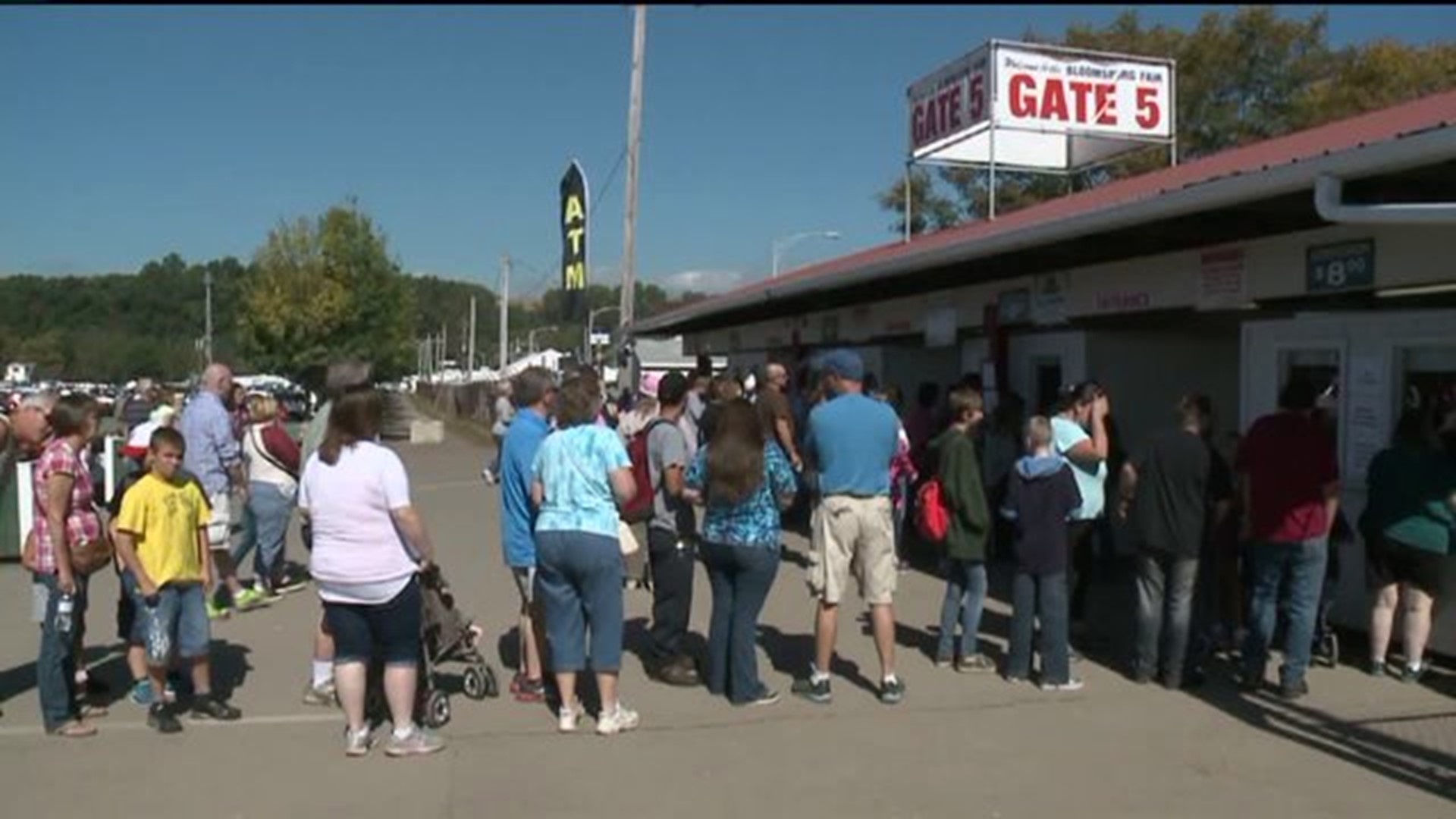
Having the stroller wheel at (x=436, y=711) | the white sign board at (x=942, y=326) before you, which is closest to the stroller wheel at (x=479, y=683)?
the stroller wheel at (x=436, y=711)

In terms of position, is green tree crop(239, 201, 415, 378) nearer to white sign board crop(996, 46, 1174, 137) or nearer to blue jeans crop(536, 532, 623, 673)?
white sign board crop(996, 46, 1174, 137)

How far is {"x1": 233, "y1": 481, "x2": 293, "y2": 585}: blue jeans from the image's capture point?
940 centimetres

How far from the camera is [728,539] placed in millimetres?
6223

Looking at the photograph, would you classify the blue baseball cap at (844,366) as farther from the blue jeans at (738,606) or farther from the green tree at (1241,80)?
the green tree at (1241,80)

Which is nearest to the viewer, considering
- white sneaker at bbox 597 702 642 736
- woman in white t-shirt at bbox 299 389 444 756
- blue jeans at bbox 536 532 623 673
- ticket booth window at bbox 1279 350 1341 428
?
woman in white t-shirt at bbox 299 389 444 756

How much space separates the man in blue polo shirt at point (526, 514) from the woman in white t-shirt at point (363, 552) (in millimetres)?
924

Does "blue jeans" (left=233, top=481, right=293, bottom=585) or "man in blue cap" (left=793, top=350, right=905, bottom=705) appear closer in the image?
"man in blue cap" (left=793, top=350, right=905, bottom=705)

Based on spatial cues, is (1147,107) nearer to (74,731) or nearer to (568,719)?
(568,719)

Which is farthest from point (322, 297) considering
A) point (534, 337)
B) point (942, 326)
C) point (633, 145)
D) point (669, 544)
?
point (534, 337)

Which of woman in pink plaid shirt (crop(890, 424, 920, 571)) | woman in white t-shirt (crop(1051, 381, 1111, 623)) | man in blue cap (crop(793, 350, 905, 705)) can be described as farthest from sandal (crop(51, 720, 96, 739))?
woman in pink plaid shirt (crop(890, 424, 920, 571))

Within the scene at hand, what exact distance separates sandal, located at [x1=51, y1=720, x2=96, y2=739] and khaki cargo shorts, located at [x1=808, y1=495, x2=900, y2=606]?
3474mm

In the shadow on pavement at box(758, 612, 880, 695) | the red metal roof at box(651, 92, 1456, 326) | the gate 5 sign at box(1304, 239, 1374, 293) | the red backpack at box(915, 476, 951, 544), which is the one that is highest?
the red metal roof at box(651, 92, 1456, 326)

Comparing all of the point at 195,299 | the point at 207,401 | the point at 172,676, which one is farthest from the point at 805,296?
the point at 195,299

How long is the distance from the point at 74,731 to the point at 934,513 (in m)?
4.47
